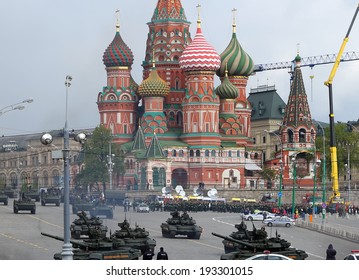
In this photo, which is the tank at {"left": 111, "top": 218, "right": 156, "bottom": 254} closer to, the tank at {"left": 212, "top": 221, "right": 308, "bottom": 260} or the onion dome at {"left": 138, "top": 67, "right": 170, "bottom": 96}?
the tank at {"left": 212, "top": 221, "right": 308, "bottom": 260}

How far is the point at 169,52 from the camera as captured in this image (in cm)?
13725

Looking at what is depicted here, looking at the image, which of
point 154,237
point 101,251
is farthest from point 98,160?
point 101,251

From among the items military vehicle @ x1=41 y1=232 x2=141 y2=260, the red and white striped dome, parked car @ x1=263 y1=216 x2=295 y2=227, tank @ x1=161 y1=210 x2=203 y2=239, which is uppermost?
the red and white striped dome

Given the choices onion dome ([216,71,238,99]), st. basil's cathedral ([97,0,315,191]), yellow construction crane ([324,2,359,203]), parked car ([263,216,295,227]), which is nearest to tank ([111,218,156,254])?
parked car ([263,216,295,227])

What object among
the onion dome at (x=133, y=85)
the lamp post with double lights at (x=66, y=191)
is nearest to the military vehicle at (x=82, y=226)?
the lamp post with double lights at (x=66, y=191)

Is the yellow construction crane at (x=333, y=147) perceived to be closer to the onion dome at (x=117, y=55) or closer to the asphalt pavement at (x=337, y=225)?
the asphalt pavement at (x=337, y=225)

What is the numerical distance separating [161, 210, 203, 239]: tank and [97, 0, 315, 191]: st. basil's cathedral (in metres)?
67.4

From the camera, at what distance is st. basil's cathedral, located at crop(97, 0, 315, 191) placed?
13100cm

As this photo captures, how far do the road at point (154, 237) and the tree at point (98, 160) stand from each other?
3860 centimetres

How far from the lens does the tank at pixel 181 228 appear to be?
57.3m

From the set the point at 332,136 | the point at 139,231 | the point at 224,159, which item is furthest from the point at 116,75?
the point at 139,231

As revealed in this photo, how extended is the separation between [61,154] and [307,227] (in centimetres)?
3685

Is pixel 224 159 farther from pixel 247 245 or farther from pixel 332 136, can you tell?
pixel 247 245

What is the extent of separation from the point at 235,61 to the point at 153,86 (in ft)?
46.4
